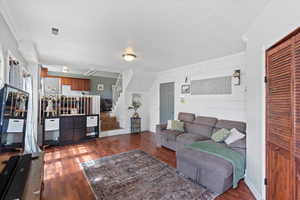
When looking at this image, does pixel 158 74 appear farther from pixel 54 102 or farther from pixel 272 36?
pixel 272 36

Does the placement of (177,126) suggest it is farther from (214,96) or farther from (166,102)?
(166,102)

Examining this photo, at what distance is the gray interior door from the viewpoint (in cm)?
523

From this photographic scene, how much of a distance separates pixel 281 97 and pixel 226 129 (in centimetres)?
185

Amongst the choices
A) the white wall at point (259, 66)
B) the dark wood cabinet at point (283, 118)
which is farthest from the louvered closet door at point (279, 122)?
the white wall at point (259, 66)

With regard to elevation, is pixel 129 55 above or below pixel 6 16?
below

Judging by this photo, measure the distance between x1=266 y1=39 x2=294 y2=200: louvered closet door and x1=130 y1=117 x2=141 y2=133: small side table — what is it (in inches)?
185

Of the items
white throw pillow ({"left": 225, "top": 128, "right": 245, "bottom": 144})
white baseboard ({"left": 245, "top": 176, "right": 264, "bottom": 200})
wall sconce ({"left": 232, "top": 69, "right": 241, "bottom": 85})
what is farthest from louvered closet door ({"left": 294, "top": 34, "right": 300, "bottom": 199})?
wall sconce ({"left": 232, "top": 69, "right": 241, "bottom": 85})

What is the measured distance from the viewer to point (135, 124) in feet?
19.5

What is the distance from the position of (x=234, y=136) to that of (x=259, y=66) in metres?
1.55

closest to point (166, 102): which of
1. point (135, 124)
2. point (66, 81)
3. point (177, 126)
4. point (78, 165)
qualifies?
point (177, 126)

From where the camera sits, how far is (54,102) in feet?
14.4

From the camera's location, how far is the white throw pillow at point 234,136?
274 cm

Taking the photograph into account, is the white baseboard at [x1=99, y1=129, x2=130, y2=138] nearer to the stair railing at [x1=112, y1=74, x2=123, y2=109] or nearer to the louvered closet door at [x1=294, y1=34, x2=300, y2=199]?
the stair railing at [x1=112, y1=74, x2=123, y2=109]

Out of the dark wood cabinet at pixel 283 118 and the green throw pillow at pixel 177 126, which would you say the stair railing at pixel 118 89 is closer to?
the green throw pillow at pixel 177 126
